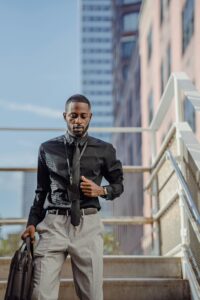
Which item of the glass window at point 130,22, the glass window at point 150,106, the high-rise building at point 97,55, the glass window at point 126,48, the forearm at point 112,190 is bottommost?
the forearm at point 112,190

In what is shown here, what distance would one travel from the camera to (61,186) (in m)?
2.78

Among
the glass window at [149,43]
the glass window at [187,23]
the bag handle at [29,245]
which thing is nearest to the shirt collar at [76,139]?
the bag handle at [29,245]

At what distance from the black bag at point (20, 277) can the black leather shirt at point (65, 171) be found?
0.77 ft

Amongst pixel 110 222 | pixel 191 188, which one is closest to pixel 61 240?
pixel 191 188

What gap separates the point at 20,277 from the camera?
2.56 meters

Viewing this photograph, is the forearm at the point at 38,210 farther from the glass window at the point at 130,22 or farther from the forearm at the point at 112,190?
the glass window at the point at 130,22

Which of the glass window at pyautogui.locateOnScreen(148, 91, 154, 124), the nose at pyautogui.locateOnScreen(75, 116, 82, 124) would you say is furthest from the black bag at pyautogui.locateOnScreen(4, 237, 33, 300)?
the glass window at pyautogui.locateOnScreen(148, 91, 154, 124)

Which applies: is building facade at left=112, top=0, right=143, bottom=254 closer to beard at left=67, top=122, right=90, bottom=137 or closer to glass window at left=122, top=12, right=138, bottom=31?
glass window at left=122, top=12, right=138, bottom=31

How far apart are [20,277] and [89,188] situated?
0.52m

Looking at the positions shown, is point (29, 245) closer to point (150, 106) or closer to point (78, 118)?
point (78, 118)

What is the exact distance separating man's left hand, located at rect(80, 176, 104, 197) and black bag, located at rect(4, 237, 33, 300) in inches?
15.5

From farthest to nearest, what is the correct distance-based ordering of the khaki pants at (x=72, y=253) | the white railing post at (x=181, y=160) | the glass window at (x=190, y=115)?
the glass window at (x=190, y=115) → the white railing post at (x=181, y=160) → the khaki pants at (x=72, y=253)

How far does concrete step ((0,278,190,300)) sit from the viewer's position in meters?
3.92

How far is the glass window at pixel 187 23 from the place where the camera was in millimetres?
20547
